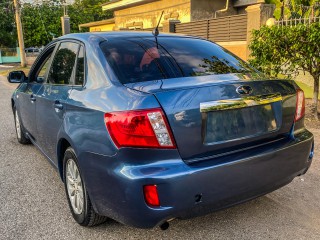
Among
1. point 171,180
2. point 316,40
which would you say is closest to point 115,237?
point 171,180

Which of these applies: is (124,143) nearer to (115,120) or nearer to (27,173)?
(115,120)

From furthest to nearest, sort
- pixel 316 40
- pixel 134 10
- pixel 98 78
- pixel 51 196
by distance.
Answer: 1. pixel 134 10
2. pixel 316 40
3. pixel 51 196
4. pixel 98 78

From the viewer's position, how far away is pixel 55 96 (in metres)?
3.51

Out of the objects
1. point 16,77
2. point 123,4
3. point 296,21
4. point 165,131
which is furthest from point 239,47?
point 123,4

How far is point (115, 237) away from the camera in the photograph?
2955mm

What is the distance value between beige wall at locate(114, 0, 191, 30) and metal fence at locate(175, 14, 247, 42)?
2501mm

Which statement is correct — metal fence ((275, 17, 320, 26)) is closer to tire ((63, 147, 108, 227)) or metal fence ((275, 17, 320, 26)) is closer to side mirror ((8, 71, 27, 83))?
side mirror ((8, 71, 27, 83))

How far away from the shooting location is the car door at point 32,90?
4.23 m

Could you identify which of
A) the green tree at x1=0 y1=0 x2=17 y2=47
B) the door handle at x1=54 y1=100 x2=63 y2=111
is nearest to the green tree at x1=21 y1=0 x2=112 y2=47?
the green tree at x1=0 y1=0 x2=17 y2=47

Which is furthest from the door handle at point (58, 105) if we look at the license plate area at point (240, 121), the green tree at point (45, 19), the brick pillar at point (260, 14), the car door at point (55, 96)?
the green tree at point (45, 19)

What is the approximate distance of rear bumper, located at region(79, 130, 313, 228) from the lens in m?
2.35

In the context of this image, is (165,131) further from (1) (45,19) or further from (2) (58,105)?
(1) (45,19)

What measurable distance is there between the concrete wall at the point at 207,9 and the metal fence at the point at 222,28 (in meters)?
2.19

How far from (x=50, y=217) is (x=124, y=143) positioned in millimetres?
1418
